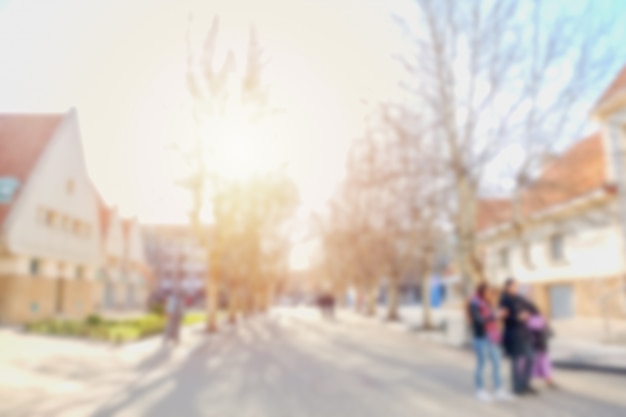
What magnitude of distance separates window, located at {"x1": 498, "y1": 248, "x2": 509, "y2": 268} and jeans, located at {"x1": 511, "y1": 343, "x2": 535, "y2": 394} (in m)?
24.7

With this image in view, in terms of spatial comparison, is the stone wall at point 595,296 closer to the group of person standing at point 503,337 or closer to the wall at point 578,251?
the wall at point 578,251

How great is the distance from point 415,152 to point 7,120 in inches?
479

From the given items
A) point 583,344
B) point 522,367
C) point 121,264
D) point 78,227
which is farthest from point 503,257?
point 121,264

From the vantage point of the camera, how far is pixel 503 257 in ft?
105

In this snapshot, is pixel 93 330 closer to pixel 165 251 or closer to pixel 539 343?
pixel 539 343

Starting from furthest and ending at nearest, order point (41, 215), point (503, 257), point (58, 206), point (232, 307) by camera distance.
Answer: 1. point (503, 257)
2. point (232, 307)
3. point (58, 206)
4. point (41, 215)

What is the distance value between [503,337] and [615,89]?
16064mm

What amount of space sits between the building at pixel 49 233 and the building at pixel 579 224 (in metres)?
16.7

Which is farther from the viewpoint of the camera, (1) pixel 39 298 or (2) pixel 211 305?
(1) pixel 39 298

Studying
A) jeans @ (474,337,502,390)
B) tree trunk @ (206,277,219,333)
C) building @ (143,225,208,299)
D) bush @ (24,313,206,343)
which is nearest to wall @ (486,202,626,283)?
jeans @ (474,337,502,390)

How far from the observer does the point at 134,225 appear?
47.0 metres

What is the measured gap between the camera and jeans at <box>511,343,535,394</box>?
792 centimetres

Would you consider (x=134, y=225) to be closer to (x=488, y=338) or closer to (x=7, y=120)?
(x=7, y=120)

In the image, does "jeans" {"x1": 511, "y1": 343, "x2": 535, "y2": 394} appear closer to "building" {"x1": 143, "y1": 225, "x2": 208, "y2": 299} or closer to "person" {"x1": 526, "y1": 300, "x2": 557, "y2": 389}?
"person" {"x1": 526, "y1": 300, "x2": 557, "y2": 389}
